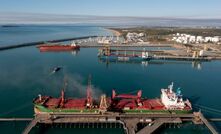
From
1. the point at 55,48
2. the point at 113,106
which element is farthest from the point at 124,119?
the point at 55,48

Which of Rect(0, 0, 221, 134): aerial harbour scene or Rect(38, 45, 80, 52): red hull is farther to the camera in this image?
Rect(38, 45, 80, 52): red hull

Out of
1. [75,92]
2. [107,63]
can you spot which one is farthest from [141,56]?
[75,92]

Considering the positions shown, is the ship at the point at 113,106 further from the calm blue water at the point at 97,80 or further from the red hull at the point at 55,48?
the red hull at the point at 55,48

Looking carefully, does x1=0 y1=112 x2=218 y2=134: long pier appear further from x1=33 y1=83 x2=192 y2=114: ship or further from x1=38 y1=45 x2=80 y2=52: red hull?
x1=38 y1=45 x2=80 y2=52: red hull

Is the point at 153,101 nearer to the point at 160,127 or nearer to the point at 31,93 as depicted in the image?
the point at 160,127

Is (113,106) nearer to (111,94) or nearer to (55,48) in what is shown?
(111,94)

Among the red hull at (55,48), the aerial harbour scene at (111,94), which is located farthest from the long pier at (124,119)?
the red hull at (55,48)

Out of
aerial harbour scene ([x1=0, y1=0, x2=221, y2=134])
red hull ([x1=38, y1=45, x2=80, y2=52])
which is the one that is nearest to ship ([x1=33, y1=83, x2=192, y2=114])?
aerial harbour scene ([x1=0, y1=0, x2=221, y2=134])

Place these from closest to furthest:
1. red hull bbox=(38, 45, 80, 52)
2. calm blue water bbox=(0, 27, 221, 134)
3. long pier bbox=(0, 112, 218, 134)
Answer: long pier bbox=(0, 112, 218, 134) < calm blue water bbox=(0, 27, 221, 134) < red hull bbox=(38, 45, 80, 52)

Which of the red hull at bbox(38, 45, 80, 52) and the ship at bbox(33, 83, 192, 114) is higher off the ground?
the ship at bbox(33, 83, 192, 114)
